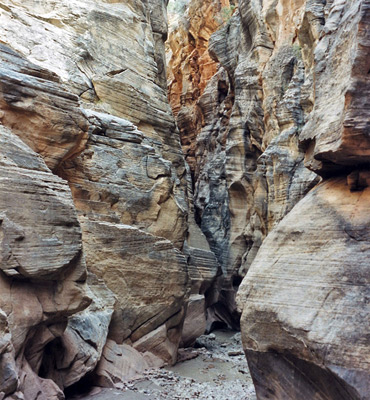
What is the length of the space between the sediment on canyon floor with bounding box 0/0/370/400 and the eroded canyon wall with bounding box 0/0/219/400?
0.04m

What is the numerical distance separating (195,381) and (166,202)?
5408mm

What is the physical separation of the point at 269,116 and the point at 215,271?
657 centimetres

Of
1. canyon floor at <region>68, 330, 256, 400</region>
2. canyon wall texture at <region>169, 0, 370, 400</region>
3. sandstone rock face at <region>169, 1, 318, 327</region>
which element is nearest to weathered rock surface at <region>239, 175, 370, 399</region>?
canyon wall texture at <region>169, 0, 370, 400</region>

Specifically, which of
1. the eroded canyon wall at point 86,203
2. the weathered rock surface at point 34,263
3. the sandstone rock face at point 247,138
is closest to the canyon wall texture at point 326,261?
the weathered rock surface at point 34,263

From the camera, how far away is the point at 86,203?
460 inches

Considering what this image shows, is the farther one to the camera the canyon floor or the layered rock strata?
the canyon floor

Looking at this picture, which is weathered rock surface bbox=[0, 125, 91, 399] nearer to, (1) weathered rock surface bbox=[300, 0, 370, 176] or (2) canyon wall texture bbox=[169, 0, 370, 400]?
(2) canyon wall texture bbox=[169, 0, 370, 400]

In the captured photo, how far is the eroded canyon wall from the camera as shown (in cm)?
799

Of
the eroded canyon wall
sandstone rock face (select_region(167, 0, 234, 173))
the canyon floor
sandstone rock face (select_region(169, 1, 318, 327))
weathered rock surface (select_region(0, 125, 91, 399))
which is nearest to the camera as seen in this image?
weathered rock surface (select_region(0, 125, 91, 399))

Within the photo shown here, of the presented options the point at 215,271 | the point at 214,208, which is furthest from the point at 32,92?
the point at 214,208

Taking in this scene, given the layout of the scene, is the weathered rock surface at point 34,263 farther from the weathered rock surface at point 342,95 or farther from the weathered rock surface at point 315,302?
the weathered rock surface at point 342,95

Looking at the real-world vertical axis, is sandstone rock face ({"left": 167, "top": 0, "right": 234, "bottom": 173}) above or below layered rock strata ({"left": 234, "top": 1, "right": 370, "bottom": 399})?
above

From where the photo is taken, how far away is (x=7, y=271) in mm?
7516

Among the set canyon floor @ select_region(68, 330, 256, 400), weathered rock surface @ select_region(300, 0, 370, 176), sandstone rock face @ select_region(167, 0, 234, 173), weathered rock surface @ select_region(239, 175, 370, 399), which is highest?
sandstone rock face @ select_region(167, 0, 234, 173)
